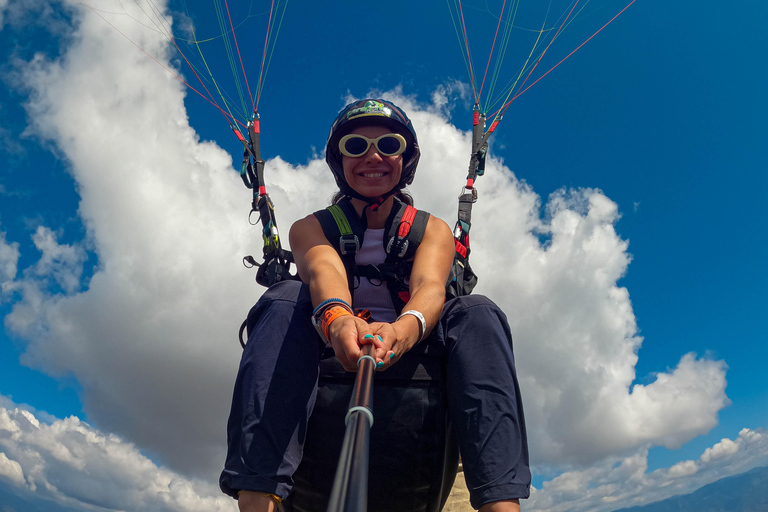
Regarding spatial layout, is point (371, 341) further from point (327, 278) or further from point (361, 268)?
point (361, 268)

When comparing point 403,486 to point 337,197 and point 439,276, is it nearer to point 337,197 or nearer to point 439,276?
point 439,276

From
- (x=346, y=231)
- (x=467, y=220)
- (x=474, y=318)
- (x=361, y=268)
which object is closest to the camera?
(x=474, y=318)

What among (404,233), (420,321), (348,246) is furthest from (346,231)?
(420,321)

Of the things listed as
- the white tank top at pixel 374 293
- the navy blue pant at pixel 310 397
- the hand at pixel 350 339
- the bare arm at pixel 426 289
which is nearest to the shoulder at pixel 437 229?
the bare arm at pixel 426 289

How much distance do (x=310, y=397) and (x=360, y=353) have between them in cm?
54

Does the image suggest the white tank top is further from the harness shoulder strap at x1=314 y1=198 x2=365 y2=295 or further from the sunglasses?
the sunglasses

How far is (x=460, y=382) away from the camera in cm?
261

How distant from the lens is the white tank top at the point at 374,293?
3.31 metres

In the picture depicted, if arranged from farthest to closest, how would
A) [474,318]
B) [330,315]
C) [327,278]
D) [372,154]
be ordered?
[372,154]
[327,278]
[474,318]
[330,315]

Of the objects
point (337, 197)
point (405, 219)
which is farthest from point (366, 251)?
point (337, 197)

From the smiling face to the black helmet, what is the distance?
66 mm

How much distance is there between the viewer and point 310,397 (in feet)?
8.46

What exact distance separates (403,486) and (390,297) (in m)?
1.24

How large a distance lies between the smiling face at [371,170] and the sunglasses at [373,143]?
3 cm
